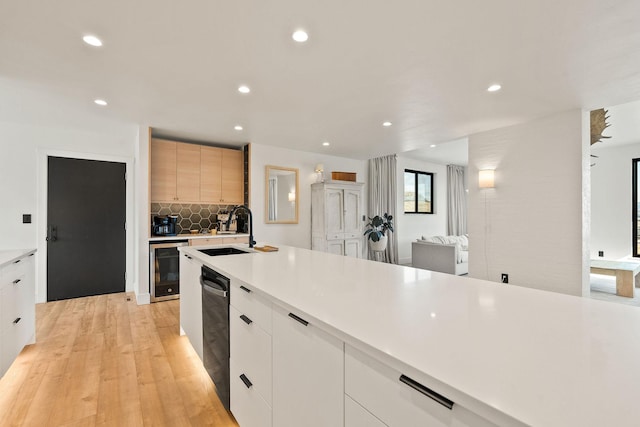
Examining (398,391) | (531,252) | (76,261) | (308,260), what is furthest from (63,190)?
(531,252)

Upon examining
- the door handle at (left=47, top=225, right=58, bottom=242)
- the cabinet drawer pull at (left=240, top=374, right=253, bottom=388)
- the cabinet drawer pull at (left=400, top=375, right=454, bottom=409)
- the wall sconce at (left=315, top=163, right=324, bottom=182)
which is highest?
the wall sconce at (left=315, top=163, right=324, bottom=182)

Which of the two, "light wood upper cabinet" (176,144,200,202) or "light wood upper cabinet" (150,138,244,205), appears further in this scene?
"light wood upper cabinet" (176,144,200,202)

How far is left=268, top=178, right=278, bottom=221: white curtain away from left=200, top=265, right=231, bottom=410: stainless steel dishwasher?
3.26 meters

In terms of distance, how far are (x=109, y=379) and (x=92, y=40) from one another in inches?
93.5

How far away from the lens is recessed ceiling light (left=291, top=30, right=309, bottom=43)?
77.4 inches

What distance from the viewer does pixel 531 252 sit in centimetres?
376

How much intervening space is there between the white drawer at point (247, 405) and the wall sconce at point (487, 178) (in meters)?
4.00

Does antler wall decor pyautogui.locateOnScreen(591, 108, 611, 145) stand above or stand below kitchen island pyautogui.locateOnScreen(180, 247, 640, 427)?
above

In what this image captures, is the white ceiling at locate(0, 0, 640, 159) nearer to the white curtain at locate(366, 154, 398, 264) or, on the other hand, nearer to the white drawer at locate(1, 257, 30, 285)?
the white drawer at locate(1, 257, 30, 285)

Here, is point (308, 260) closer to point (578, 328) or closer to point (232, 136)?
point (578, 328)

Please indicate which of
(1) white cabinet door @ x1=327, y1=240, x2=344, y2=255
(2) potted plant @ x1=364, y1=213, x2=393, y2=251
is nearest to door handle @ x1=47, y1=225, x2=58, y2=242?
(1) white cabinet door @ x1=327, y1=240, x2=344, y2=255

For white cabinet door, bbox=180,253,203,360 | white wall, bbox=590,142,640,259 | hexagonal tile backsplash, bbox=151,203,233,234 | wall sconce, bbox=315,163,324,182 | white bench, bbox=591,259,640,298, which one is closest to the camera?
white cabinet door, bbox=180,253,203,360

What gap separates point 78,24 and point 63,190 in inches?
124

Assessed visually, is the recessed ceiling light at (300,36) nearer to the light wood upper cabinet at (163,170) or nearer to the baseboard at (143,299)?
the light wood upper cabinet at (163,170)
